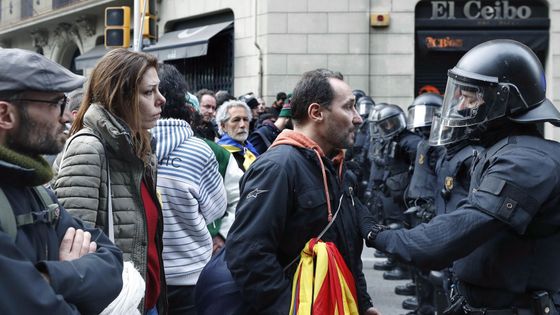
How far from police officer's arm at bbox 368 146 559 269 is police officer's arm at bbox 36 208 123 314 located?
145 cm

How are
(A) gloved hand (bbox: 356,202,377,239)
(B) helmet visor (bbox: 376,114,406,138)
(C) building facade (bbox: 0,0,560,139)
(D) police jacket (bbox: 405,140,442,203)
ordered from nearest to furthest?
1. (A) gloved hand (bbox: 356,202,377,239)
2. (D) police jacket (bbox: 405,140,442,203)
3. (B) helmet visor (bbox: 376,114,406,138)
4. (C) building facade (bbox: 0,0,560,139)

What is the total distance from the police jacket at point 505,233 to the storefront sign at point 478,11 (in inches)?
574

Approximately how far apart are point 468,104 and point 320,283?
3.68 ft

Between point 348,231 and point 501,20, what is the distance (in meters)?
15.1

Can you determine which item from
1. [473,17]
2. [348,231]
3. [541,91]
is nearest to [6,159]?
[348,231]

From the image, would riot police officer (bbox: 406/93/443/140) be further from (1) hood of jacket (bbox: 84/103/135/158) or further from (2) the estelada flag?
(1) hood of jacket (bbox: 84/103/135/158)

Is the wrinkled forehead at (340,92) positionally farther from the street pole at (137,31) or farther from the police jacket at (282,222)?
the street pole at (137,31)

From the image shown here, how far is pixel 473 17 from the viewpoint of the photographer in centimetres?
1781

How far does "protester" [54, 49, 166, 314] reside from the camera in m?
3.31

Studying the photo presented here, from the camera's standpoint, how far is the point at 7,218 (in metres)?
2.26

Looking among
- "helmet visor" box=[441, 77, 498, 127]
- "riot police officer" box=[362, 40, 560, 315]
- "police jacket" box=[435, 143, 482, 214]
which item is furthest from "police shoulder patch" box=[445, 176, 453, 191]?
"riot police officer" box=[362, 40, 560, 315]

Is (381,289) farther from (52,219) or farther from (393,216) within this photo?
(52,219)

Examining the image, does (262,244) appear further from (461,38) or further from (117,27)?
(461,38)

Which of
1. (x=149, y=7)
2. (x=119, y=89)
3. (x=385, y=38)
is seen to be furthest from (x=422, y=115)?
(x=385, y=38)
